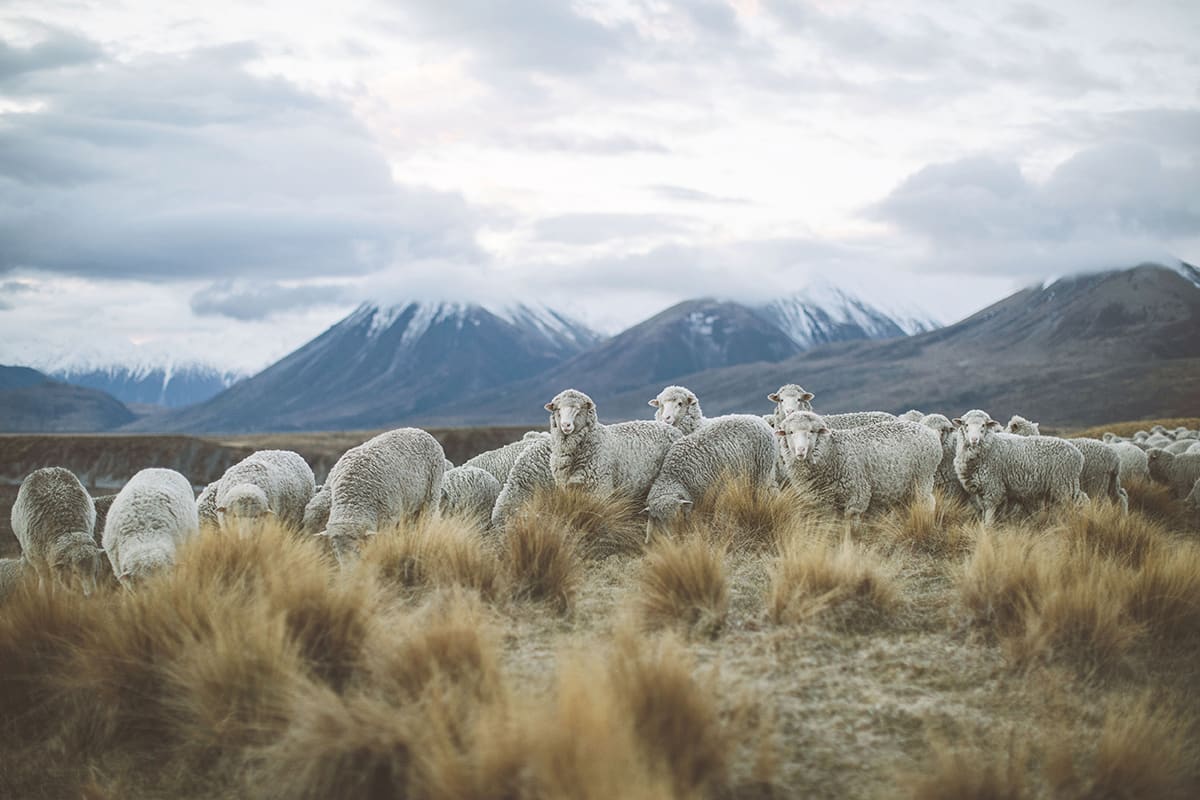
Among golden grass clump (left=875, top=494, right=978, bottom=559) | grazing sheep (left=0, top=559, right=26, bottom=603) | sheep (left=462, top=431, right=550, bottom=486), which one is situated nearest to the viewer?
golden grass clump (left=875, top=494, right=978, bottom=559)

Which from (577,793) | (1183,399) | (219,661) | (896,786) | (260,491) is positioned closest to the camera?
(577,793)

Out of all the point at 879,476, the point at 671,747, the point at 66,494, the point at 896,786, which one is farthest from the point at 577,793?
the point at 66,494

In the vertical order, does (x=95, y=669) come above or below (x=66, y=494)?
below

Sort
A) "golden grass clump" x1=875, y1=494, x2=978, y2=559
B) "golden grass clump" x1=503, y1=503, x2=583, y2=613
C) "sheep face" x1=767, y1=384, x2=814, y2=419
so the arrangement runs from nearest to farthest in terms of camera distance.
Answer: "golden grass clump" x1=503, y1=503, x2=583, y2=613, "golden grass clump" x1=875, y1=494, x2=978, y2=559, "sheep face" x1=767, y1=384, x2=814, y2=419

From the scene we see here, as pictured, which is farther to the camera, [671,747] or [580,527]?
[580,527]

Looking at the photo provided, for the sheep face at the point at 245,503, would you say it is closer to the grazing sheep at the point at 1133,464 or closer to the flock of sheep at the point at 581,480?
the flock of sheep at the point at 581,480

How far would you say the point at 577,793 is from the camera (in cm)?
357

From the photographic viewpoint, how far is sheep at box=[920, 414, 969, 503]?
39.3 feet

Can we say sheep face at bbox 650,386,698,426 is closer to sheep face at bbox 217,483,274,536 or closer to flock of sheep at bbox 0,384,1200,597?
flock of sheep at bbox 0,384,1200,597

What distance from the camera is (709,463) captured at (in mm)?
9977

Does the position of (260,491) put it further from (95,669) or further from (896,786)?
(896,786)

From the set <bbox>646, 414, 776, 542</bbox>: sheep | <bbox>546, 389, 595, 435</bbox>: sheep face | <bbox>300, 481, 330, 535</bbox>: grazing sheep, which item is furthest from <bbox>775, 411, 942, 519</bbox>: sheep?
<bbox>300, 481, 330, 535</bbox>: grazing sheep

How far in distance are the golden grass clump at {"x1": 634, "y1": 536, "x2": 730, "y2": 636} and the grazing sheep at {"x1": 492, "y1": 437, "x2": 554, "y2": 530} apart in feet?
11.5

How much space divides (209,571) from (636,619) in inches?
126
